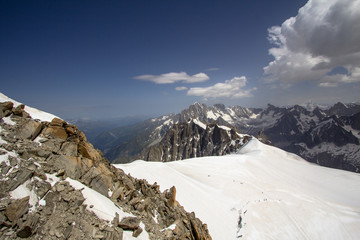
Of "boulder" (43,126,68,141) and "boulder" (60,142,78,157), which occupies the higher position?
"boulder" (43,126,68,141)

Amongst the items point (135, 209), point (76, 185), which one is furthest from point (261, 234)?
point (76, 185)

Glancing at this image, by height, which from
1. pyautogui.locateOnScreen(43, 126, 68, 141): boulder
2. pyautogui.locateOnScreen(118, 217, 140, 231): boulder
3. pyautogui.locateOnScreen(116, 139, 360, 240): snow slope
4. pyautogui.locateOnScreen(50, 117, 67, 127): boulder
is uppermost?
pyautogui.locateOnScreen(50, 117, 67, 127): boulder

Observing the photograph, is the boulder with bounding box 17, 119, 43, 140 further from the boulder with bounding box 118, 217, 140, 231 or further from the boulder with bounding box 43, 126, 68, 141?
the boulder with bounding box 118, 217, 140, 231

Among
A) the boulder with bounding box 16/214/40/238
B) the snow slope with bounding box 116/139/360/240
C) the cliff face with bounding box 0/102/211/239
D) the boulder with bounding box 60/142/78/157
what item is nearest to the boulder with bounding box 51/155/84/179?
the cliff face with bounding box 0/102/211/239

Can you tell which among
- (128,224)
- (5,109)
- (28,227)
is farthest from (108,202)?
(5,109)

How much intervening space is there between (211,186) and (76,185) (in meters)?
25.3

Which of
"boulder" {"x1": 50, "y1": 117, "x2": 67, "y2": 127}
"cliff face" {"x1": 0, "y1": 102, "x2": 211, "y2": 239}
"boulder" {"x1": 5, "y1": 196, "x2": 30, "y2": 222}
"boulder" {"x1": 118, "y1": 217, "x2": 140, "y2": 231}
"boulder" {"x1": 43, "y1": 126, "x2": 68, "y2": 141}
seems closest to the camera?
"boulder" {"x1": 5, "y1": 196, "x2": 30, "y2": 222}

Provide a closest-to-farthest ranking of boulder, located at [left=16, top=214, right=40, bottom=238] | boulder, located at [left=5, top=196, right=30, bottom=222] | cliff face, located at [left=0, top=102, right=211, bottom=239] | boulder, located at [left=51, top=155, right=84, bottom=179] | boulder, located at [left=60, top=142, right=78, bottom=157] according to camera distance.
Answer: boulder, located at [left=16, top=214, right=40, bottom=238], boulder, located at [left=5, top=196, right=30, bottom=222], cliff face, located at [left=0, top=102, right=211, bottom=239], boulder, located at [left=51, top=155, right=84, bottom=179], boulder, located at [left=60, top=142, right=78, bottom=157]

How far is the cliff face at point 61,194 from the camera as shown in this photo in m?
7.36

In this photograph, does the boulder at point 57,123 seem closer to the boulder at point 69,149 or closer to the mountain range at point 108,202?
the mountain range at point 108,202

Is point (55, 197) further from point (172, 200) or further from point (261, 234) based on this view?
point (261, 234)

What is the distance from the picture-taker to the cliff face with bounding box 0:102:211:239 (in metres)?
7.36

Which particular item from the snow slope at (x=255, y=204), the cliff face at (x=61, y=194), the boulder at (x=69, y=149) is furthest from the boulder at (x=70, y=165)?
the snow slope at (x=255, y=204)

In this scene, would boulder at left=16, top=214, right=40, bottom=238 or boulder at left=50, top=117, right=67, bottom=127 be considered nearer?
boulder at left=16, top=214, right=40, bottom=238
